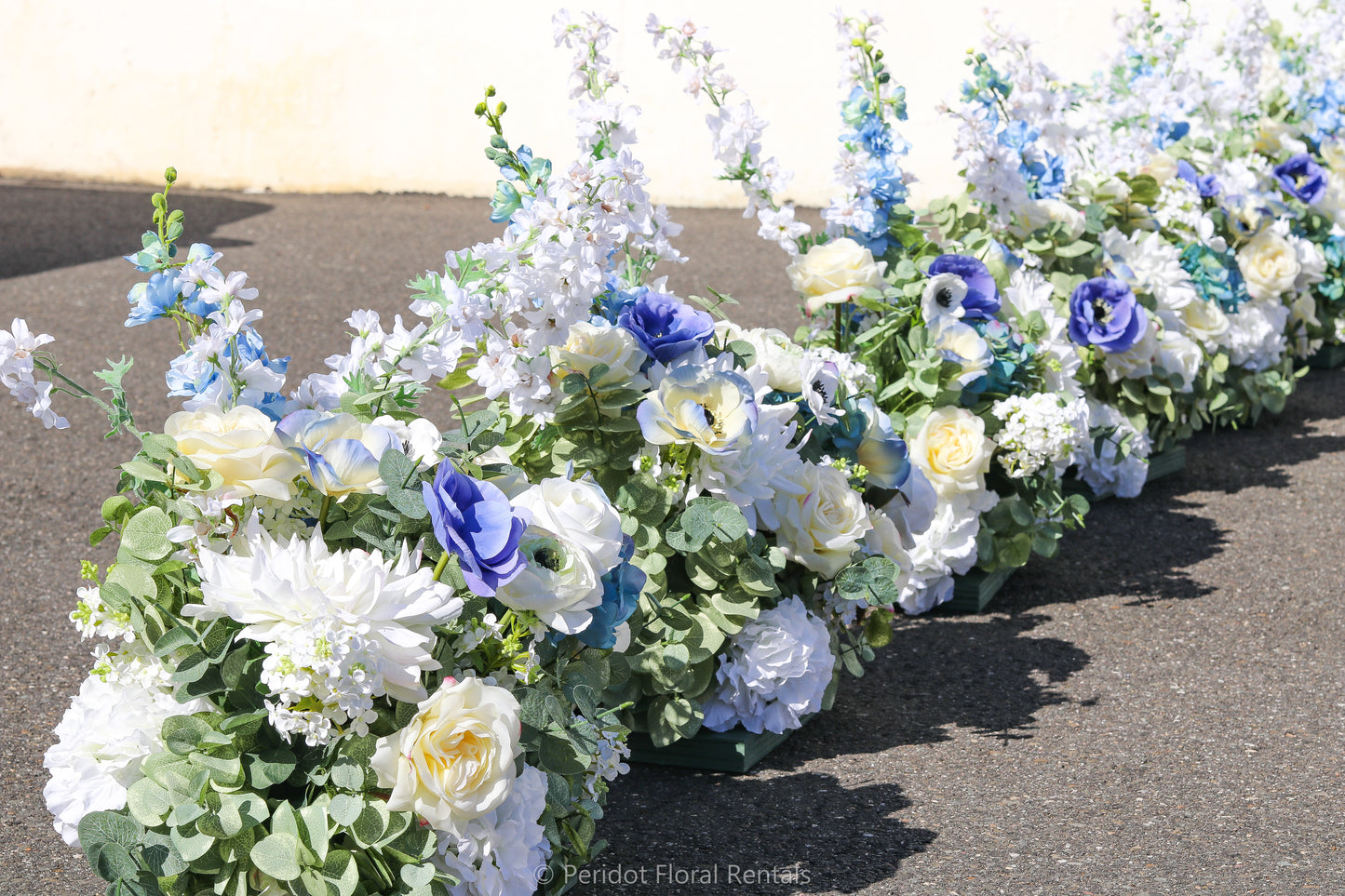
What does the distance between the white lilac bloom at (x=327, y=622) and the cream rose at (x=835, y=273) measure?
4.75 ft

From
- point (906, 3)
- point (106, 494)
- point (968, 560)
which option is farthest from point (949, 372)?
point (906, 3)

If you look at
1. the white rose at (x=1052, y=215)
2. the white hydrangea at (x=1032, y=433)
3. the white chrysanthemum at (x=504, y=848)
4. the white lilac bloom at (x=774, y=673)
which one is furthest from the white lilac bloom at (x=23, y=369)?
the white rose at (x=1052, y=215)

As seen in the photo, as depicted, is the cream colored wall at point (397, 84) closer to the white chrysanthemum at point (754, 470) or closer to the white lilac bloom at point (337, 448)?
the white chrysanthemum at point (754, 470)

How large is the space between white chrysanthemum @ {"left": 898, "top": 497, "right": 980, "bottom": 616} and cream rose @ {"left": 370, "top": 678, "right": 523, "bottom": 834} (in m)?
1.51

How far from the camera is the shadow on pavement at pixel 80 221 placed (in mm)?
7055

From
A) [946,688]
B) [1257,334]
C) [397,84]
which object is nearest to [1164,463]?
[1257,334]

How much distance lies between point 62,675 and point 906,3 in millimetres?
7391

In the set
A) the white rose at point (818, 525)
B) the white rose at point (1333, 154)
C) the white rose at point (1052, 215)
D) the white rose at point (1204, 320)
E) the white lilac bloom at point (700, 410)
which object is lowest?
the white rose at point (818, 525)

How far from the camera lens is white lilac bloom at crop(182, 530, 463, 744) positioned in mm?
1488

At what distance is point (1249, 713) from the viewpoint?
2576mm

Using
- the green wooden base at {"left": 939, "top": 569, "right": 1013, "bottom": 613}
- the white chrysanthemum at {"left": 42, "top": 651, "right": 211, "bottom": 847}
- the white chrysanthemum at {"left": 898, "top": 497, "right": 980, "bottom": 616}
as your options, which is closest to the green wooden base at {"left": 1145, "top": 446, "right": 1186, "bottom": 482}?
the green wooden base at {"left": 939, "top": 569, "right": 1013, "bottom": 613}

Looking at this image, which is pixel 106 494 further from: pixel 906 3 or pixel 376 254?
pixel 906 3

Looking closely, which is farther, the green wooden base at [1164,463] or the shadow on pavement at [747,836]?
the green wooden base at [1164,463]

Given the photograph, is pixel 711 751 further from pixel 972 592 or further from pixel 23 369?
pixel 23 369
